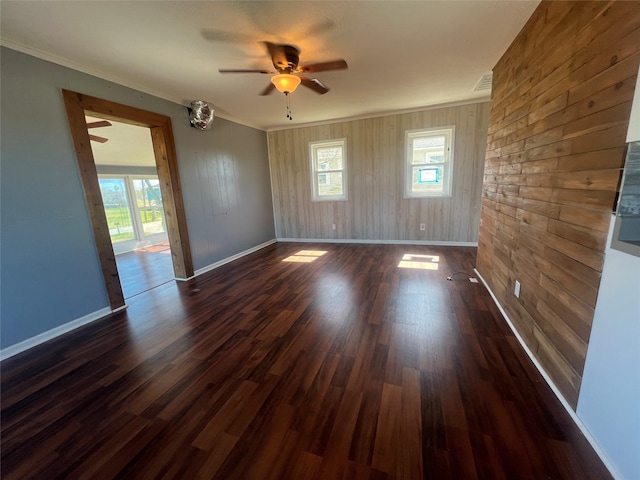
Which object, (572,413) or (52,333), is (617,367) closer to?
(572,413)

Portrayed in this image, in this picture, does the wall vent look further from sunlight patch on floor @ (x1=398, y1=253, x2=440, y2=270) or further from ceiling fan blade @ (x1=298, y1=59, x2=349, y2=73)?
sunlight patch on floor @ (x1=398, y1=253, x2=440, y2=270)

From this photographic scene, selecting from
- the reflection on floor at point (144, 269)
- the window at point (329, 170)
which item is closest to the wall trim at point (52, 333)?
the reflection on floor at point (144, 269)

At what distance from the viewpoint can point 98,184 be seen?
264 cm

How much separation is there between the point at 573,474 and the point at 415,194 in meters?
4.41

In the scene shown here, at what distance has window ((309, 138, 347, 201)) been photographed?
5336 mm

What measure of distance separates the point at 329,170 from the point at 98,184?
13.0ft

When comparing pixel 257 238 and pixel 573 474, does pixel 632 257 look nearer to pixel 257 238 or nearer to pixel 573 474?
pixel 573 474

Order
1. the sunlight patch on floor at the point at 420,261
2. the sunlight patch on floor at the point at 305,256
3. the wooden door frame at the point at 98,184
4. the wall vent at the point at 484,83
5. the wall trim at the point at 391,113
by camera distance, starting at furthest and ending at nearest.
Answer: the sunlight patch on floor at the point at 305,256, the wall trim at the point at 391,113, the sunlight patch on floor at the point at 420,261, the wall vent at the point at 484,83, the wooden door frame at the point at 98,184

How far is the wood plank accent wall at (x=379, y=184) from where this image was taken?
450cm

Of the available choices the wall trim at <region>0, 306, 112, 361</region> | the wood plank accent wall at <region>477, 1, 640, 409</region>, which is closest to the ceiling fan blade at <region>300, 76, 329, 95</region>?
the wood plank accent wall at <region>477, 1, 640, 409</region>

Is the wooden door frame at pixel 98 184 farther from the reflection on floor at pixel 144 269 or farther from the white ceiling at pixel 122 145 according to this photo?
the white ceiling at pixel 122 145

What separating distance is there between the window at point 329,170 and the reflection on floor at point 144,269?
3329 mm

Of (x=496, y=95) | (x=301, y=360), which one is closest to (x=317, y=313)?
(x=301, y=360)

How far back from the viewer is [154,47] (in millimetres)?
2230
